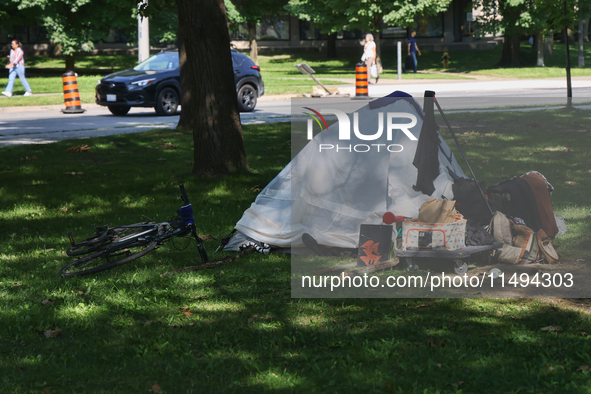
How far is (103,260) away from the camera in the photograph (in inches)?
231

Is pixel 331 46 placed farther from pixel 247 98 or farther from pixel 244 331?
pixel 244 331

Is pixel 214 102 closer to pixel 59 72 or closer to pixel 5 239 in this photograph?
pixel 5 239

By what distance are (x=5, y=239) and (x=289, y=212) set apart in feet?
9.52

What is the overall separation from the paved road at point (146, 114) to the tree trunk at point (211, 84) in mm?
5166

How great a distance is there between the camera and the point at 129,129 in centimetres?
1445

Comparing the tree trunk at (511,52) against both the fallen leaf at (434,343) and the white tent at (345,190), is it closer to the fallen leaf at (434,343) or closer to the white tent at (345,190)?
the white tent at (345,190)

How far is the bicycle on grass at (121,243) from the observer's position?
18.1ft

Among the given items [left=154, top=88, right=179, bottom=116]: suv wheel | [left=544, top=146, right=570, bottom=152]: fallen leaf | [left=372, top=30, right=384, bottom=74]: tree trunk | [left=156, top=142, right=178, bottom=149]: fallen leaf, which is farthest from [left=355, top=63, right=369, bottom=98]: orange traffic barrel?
[left=372, top=30, right=384, bottom=74]: tree trunk

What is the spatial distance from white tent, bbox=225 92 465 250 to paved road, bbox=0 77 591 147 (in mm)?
7934

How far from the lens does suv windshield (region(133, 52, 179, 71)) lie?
18.3 m

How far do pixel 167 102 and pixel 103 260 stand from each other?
12474mm

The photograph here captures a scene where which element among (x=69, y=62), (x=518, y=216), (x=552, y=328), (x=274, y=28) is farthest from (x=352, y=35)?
(x=552, y=328)

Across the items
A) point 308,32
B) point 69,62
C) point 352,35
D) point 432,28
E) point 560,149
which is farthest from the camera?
point 308,32

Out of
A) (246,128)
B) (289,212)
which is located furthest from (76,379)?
(246,128)
